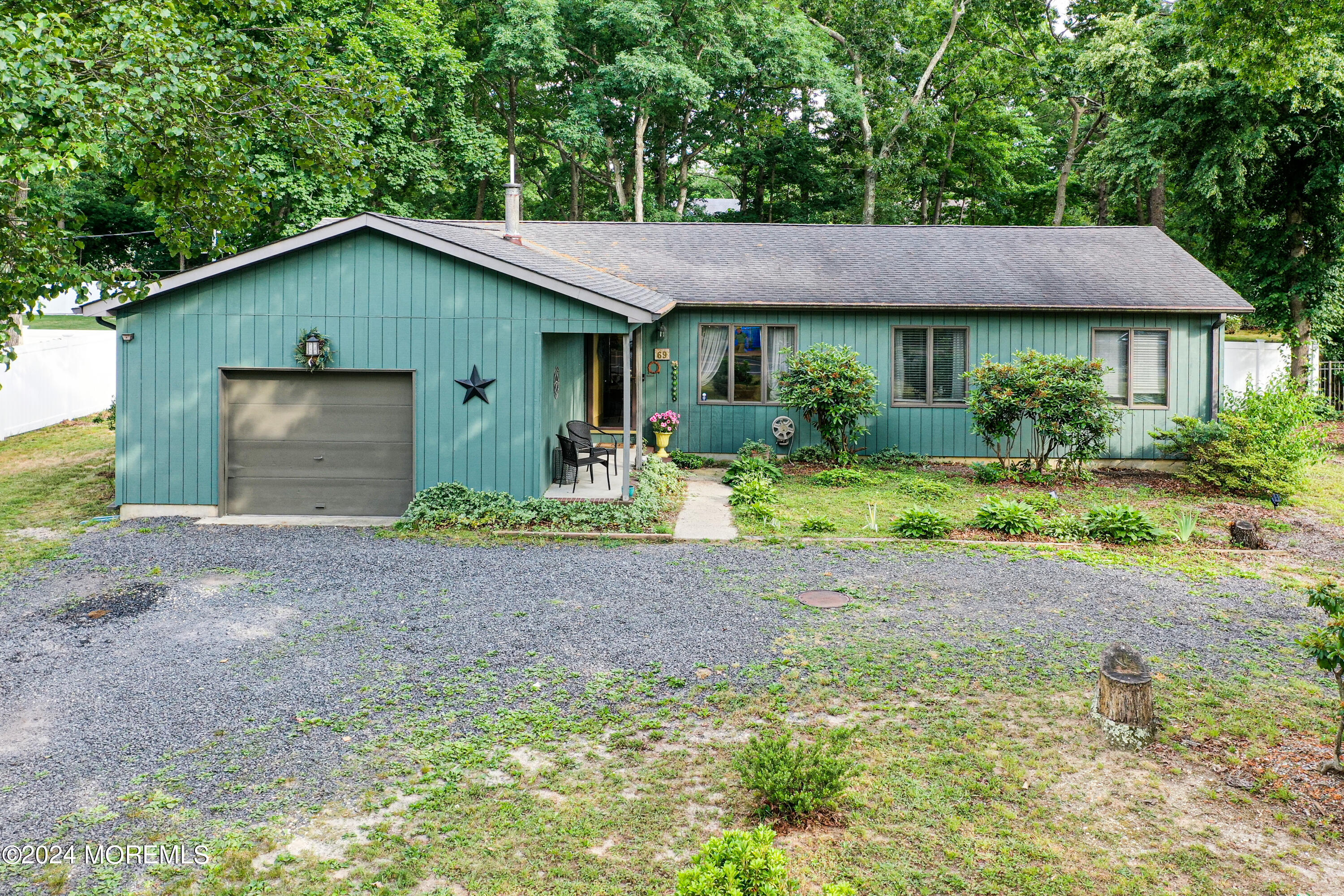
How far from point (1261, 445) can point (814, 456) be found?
6063 millimetres

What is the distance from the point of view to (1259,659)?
6.48 meters

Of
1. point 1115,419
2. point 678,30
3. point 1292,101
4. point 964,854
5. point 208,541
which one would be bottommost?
point 964,854

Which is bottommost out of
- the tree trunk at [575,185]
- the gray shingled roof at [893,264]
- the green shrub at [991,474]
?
the green shrub at [991,474]

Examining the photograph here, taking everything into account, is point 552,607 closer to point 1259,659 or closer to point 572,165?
point 1259,659

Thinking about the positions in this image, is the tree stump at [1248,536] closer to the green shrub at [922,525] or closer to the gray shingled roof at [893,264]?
the green shrub at [922,525]

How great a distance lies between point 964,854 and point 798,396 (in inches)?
403

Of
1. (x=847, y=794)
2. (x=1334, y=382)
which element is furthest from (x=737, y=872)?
(x=1334, y=382)

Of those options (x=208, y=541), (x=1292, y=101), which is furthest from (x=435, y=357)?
(x=1292, y=101)

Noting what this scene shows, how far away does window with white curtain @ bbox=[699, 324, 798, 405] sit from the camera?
15.4m

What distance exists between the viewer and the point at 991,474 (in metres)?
13.5

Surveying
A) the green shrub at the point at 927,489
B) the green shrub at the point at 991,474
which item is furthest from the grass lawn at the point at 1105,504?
the green shrub at the point at 991,474

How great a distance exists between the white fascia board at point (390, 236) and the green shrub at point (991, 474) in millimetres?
5641

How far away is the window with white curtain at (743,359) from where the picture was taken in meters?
15.4

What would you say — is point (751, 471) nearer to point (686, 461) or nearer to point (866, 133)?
point (686, 461)
